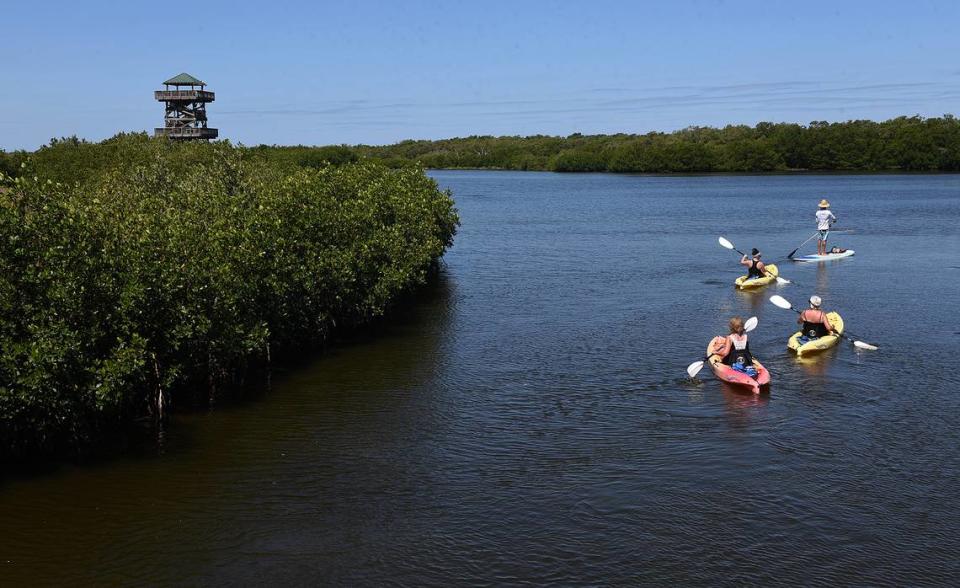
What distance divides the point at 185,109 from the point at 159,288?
69149 mm

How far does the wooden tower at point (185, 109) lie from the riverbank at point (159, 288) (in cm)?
4995

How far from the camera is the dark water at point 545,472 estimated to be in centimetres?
1631

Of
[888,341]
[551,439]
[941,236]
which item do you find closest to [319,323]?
[551,439]

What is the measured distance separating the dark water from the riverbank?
54.7 inches

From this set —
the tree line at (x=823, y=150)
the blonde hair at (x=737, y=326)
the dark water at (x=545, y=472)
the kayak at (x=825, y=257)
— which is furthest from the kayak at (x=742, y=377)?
the tree line at (x=823, y=150)

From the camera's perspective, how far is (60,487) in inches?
764

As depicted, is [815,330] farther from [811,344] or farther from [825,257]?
[825,257]

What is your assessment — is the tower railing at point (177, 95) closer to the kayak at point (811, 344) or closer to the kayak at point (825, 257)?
the kayak at point (825, 257)

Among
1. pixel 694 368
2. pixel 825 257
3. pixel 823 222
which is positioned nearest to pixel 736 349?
pixel 694 368

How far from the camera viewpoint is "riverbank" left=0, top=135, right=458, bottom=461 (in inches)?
745

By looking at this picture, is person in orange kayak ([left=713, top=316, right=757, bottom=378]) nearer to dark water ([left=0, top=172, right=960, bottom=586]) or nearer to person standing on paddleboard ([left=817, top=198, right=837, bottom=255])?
dark water ([left=0, top=172, right=960, bottom=586])

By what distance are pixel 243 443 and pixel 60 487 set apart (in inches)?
169

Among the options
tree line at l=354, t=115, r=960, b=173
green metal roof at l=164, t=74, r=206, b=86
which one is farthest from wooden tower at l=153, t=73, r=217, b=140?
tree line at l=354, t=115, r=960, b=173

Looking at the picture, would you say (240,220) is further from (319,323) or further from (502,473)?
(502,473)
